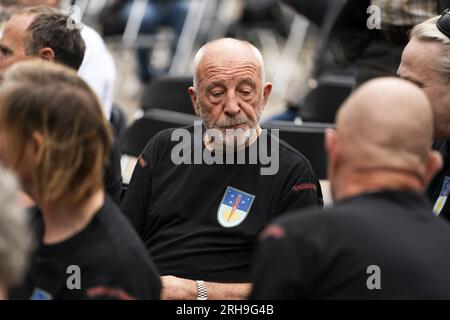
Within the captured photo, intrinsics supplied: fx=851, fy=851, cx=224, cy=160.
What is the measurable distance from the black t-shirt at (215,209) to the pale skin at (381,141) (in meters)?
1.02

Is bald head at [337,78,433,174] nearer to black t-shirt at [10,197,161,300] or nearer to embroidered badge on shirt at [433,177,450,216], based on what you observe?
black t-shirt at [10,197,161,300]

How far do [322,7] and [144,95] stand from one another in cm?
141

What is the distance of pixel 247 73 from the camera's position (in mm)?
3240

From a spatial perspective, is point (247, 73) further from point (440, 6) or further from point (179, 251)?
point (440, 6)

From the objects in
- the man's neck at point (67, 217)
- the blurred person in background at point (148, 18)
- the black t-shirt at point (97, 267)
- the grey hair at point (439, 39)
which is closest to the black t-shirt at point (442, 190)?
the grey hair at point (439, 39)

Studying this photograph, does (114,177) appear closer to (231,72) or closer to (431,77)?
(231,72)

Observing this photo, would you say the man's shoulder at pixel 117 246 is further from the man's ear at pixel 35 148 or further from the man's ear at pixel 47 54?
the man's ear at pixel 47 54

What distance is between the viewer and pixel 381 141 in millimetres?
1952

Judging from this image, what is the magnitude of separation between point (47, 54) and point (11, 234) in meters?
2.04

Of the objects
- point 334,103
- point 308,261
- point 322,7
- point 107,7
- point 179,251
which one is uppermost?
point 107,7

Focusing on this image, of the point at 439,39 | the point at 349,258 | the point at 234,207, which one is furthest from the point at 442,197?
the point at 349,258

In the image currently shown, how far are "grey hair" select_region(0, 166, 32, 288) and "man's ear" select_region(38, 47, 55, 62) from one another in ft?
6.34

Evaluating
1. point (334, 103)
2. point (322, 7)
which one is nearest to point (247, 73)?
point (334, 103)

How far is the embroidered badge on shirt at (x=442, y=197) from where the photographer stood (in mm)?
Result: 3047
